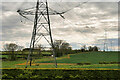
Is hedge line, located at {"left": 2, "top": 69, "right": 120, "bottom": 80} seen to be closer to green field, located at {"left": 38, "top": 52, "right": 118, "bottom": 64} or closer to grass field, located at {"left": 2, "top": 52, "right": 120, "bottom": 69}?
grass field, located at {"left": 2, "top": 52, "right": 120, "bottom": 69}

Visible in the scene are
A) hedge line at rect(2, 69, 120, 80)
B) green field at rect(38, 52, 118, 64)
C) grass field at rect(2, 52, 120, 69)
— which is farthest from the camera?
green field at rect(38, 52, 118, 64)

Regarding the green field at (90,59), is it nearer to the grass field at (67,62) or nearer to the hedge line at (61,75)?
the grass field at (67,62)

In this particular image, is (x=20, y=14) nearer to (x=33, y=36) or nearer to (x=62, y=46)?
(x=33, y=36)

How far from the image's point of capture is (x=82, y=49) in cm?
5891

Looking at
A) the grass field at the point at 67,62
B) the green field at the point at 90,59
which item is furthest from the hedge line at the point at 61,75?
the green field at the point at 90,59

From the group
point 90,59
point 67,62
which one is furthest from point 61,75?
point 90,59

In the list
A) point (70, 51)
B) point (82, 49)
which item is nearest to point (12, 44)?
point (70, 51)

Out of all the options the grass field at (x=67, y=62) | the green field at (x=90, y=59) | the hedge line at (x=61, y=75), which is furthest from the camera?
the green field at (x=90, y=59)

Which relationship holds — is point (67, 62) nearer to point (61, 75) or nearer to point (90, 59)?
point (90, 59)

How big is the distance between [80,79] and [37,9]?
8.30 metres

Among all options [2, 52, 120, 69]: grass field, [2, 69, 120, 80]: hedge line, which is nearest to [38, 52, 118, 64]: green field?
[2, 52, 120, 69]: grass field

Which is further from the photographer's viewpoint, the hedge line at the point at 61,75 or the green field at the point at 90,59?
the green field at the point at 90,59

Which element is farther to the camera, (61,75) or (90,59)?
(90,59)

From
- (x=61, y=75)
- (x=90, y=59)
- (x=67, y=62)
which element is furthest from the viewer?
(x=90, y=59)
